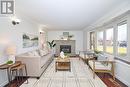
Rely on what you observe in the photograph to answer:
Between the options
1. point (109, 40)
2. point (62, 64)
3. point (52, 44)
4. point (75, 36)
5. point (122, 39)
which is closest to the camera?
point (122, 39)

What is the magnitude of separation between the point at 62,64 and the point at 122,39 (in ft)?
10.4

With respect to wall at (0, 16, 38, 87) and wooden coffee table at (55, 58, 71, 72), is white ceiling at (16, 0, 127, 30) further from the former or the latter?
wooden coffee table at (55, 58, 71, 72)

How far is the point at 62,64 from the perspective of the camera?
6496 millimetres

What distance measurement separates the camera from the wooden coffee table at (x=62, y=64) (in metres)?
5.91

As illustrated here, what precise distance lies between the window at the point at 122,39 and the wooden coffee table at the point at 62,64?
2.39m

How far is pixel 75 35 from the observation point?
1174cm

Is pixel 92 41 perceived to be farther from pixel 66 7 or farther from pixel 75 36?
pixel 66 7

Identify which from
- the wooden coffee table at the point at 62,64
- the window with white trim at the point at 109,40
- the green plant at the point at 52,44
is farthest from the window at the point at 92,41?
the green plant at the point at 52,44

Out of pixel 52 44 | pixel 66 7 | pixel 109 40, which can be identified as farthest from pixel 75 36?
pixel 66 7

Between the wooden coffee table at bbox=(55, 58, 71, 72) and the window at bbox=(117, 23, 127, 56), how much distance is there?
239 cm

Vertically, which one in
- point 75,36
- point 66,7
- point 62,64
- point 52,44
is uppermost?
point 66,7

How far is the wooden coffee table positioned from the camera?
5907 mm

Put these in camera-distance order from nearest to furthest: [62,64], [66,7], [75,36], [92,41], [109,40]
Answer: [66,7] → [109,40] → [62,64] → [92,41] → [75,36]

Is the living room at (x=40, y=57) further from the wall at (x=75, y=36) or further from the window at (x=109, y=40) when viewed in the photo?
the wall at (x=75, y=36)
